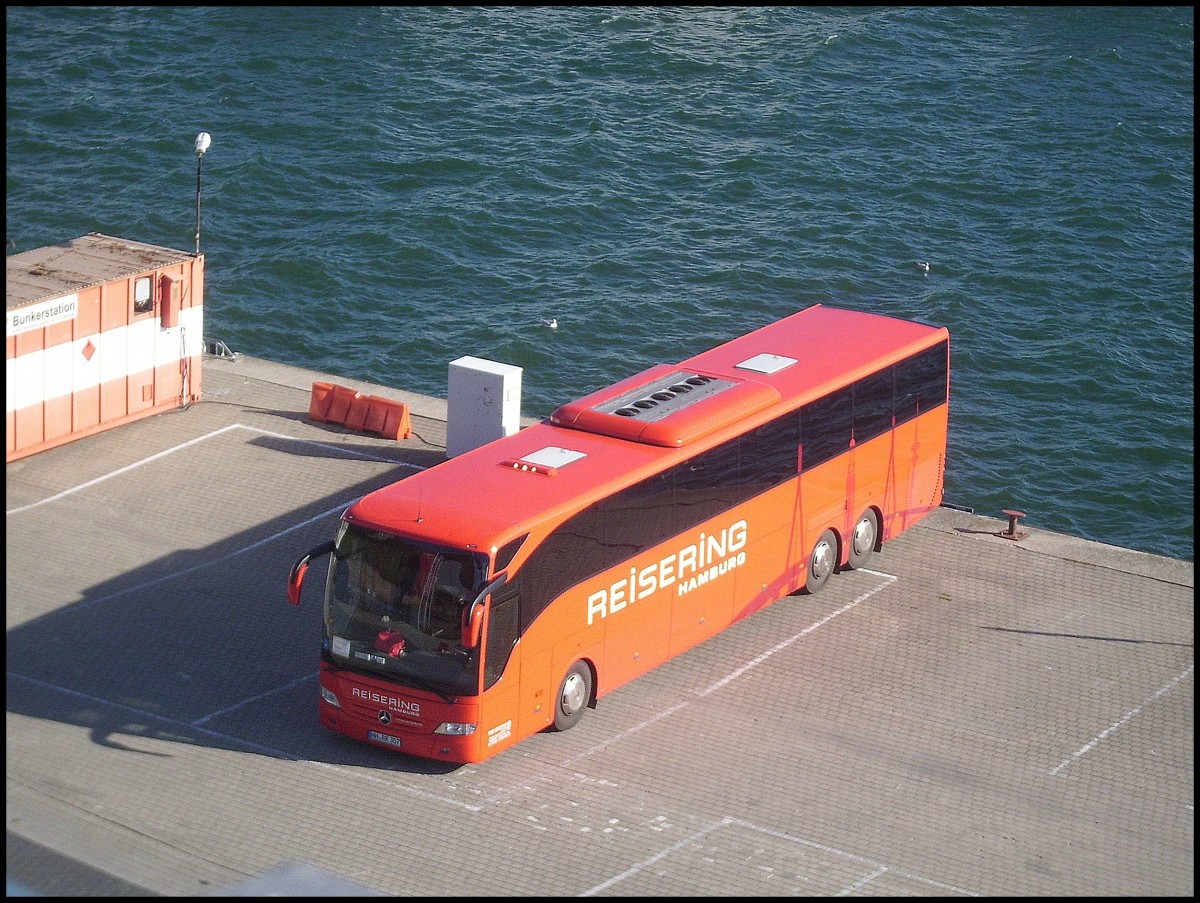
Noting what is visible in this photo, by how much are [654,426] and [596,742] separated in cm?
364

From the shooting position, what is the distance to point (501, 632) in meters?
18.4

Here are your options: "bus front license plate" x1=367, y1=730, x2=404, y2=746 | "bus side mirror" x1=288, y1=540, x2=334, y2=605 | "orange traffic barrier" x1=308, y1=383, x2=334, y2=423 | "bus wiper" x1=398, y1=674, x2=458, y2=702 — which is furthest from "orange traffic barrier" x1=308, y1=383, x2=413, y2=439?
"bus wiper" x1=398, y1=674, x2=458, y2=702

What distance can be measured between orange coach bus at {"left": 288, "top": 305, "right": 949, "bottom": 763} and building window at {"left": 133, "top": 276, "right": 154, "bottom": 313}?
8.49 meters

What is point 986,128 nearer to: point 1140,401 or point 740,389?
point 1140,401

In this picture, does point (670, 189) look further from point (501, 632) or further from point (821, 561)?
point (501, 632)

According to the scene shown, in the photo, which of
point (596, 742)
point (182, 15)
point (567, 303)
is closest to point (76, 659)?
point (596, 742)

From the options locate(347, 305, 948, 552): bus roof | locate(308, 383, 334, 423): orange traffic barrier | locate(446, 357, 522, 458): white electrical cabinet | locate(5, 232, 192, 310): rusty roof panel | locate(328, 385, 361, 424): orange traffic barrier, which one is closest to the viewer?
locate(347, 305, 948, 552): bus roof

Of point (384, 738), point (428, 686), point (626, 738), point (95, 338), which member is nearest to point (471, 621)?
point (428, 686)

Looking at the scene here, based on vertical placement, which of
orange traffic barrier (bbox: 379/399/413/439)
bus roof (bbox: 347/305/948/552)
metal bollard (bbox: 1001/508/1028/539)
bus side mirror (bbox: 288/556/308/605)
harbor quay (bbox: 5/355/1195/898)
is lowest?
harbor quay (bbox: 5/355/1195/898)

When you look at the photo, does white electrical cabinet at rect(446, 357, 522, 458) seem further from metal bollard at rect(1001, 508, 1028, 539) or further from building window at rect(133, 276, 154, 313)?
metal bollard at rect(1001, 508, 1028, 539)

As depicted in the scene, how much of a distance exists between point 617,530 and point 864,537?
18.7ft

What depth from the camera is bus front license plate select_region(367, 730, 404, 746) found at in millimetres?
18750

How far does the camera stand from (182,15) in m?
57.5

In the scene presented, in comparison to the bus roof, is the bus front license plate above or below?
below
